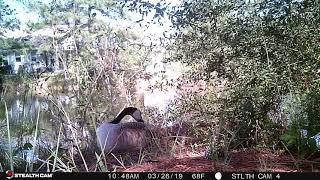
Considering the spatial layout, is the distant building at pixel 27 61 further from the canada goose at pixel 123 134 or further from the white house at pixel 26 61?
the canada goose at pixel 123 134

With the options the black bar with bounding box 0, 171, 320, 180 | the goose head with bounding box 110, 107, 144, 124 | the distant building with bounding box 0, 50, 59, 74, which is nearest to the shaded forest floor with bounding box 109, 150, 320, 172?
the black bar with bounding box 0, 171, 320, 180

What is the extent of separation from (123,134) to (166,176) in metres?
0.24

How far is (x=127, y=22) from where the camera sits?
165 centimetres

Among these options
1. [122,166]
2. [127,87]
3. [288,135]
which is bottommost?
[122,166]

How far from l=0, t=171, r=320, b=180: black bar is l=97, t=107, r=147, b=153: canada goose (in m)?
0.11

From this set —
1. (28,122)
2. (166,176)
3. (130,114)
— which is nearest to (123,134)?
(130,114)

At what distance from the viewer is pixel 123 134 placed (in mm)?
1664

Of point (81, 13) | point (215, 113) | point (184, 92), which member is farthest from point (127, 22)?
point (215, 113)

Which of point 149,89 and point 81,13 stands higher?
point 81,13

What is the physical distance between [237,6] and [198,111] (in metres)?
0.43

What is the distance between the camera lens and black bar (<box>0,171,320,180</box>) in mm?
1521

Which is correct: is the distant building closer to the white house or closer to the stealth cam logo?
the white house

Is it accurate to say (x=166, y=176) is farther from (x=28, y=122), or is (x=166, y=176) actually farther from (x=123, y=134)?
(x=28, y=122)

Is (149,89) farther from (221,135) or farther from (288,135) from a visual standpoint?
(288,135)
